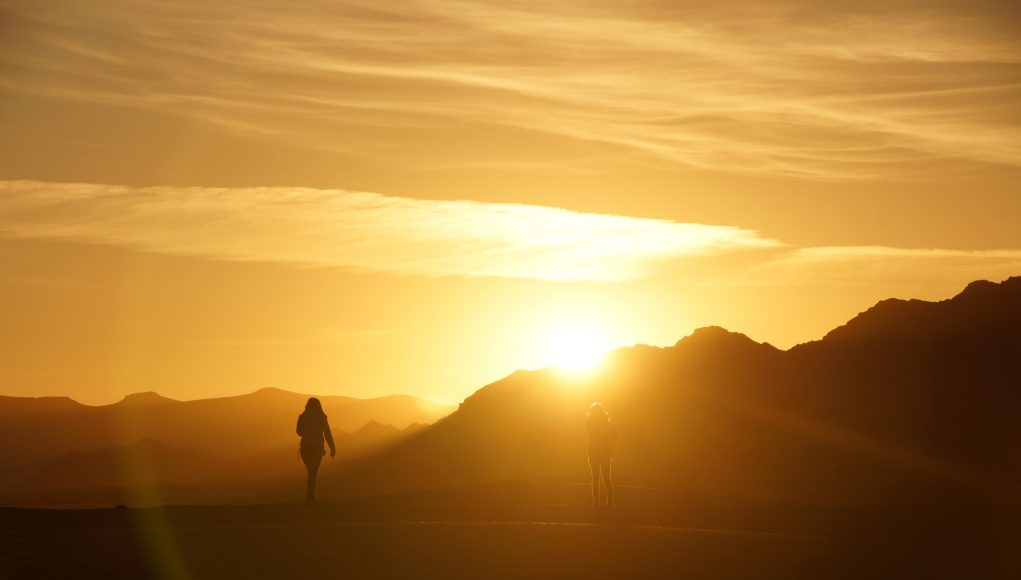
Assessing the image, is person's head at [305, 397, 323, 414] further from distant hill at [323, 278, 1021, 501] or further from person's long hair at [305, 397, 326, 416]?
distant hill at [323, 278, 1021, 501]

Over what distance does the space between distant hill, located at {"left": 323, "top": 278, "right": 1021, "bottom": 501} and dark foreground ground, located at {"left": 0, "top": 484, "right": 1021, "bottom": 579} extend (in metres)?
63.3

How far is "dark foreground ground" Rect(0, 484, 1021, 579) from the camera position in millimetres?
22750

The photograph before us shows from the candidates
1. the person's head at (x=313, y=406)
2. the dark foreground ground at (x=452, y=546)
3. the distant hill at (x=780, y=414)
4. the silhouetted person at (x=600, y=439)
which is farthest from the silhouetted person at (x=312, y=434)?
the distant hill at (x=780, y=414)

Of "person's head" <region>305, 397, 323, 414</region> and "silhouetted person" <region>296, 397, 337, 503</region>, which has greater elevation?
"person's head" <region>305, 397, 323, 414</region>

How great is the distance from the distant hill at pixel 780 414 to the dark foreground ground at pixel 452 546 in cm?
6326

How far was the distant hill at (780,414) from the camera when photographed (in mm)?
105375

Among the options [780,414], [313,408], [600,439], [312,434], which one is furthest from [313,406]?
[780,414]

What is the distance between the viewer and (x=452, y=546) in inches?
1006

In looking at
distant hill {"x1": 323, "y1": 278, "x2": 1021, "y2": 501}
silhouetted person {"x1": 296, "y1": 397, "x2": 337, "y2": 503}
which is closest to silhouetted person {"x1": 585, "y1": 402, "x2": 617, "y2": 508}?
silhouetted person {"x1": 296, "y1": 397, "x2": 337, "y2": 503}

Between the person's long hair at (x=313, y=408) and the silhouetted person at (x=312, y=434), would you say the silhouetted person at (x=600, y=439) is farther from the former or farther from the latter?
the person's long hair at (x=313, y=408)

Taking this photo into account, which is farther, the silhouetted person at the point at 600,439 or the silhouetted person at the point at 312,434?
the silhouetted person at the point at 600,439

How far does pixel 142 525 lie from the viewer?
86.8 feet

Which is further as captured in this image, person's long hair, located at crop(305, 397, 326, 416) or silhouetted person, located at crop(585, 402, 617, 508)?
silhouetted person, located at crop(585, 402, 617, 508)

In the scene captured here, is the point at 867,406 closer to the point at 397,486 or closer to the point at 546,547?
the point at 397,486
